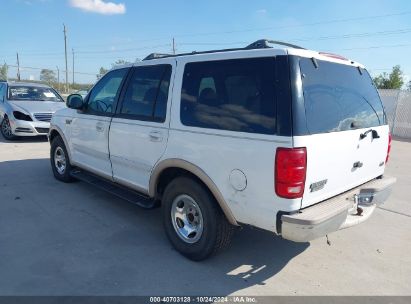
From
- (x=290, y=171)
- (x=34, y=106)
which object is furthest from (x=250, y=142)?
(x=34, y=106)

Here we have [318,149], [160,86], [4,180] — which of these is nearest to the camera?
[318,149]

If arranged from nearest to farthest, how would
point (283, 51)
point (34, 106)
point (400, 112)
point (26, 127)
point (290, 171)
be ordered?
point (290, 171) → point (283, 51) → point (26, 127) → point (34, 106) → point (400, 112)

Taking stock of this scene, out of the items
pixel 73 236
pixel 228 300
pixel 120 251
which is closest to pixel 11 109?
pixel 73 236

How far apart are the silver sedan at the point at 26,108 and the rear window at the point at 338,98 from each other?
8.86 metres

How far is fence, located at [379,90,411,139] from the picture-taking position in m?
14.5

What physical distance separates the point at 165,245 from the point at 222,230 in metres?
0.89

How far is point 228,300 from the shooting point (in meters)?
2.94

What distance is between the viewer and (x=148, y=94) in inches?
157

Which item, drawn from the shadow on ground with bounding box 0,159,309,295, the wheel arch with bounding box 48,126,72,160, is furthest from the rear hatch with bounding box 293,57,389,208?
the wheel arch with bounding box 48,126,72,160

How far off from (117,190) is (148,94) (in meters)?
1.41

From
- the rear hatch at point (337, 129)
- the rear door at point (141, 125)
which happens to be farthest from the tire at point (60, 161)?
the rear hatch at point (337, 129)

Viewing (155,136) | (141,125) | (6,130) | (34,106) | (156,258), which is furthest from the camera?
(6,130)

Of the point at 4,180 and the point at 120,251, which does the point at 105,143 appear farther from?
the point at 4,180

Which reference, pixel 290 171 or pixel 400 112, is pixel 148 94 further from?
pixel 400 112
